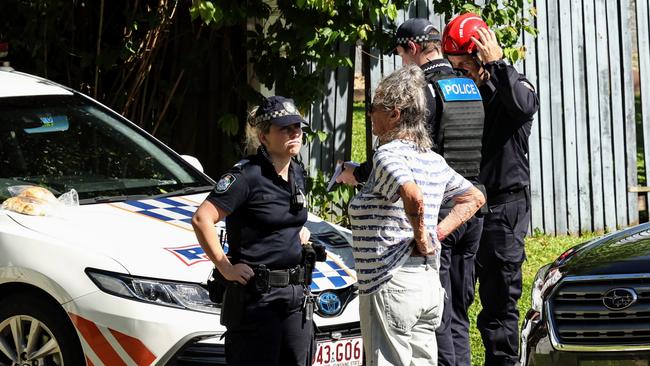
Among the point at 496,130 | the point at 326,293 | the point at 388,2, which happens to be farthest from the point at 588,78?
the point at 326,293

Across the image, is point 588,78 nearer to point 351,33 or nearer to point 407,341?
point 351,33

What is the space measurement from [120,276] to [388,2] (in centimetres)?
383

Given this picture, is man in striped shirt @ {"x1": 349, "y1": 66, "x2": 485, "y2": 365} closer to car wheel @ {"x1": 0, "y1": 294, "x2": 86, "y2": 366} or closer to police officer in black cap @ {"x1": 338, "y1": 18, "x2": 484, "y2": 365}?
police officer in black cap @ {"x1": 338, "y1": 18, "x2": 484, "y2": 365}

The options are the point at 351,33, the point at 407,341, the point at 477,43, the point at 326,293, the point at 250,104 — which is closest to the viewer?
the point at 407,341

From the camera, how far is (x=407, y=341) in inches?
192

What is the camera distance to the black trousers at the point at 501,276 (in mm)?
6250

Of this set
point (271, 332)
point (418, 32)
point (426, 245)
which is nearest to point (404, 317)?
point (426, 245)

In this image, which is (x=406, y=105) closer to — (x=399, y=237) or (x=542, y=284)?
(x=399, y=237)

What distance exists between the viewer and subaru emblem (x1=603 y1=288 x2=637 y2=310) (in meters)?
4.93

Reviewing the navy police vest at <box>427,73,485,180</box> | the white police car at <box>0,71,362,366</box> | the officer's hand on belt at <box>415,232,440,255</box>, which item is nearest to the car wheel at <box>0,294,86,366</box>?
the white police car at <box>0,71,362,366</box>

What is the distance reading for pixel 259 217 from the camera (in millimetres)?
4840

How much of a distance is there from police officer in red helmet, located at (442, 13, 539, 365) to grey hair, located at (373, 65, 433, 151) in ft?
3.94

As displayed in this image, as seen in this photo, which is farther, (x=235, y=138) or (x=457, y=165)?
(x=235, y=138)

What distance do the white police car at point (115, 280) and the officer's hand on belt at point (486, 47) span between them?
115 cm
